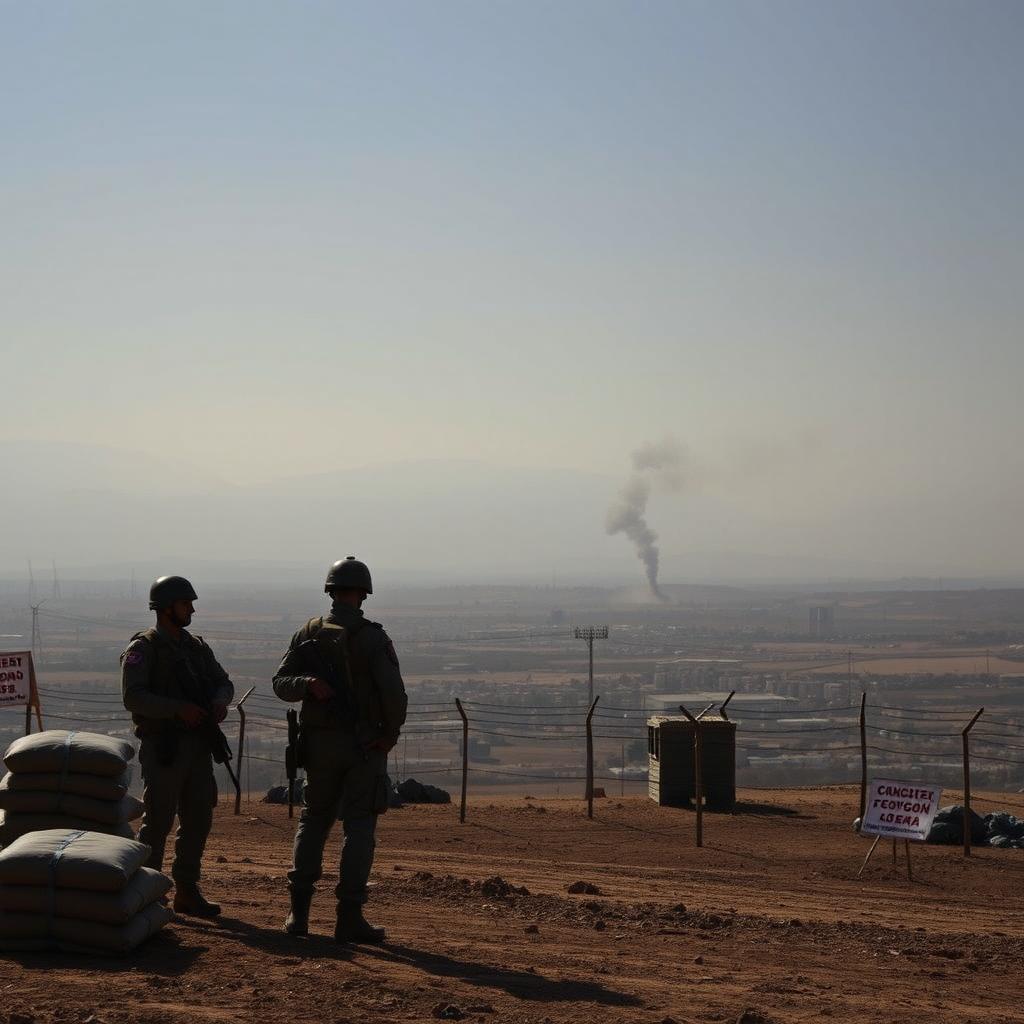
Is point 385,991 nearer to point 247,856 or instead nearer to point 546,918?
point 546,918

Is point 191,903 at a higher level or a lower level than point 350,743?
lower

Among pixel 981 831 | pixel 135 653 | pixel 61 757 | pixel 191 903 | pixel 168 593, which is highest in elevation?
pixel 168 593

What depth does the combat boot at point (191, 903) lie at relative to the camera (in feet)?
27.8

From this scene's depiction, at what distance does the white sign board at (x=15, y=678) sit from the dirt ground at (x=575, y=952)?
3.48 metres

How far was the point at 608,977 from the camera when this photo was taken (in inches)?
295

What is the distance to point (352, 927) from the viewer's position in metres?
7.77

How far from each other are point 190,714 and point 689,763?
14.3 metres

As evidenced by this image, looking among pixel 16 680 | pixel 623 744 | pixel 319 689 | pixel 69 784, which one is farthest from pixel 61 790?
pixel 623 744

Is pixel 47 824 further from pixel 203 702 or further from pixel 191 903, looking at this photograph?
pixel 203 702

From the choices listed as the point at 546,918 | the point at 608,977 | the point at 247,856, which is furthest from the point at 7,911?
the point at 247,856

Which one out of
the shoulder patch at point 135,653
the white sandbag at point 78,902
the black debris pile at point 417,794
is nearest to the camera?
the white sandbag at point 78,902

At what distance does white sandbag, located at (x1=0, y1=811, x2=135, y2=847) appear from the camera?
8445mm

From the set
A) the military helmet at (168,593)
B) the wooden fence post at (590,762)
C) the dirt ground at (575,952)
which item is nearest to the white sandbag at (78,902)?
the dirt ground at (575,952)

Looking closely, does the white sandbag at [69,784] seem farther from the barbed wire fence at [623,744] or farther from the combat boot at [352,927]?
the barbed wire fence at [623,744]
